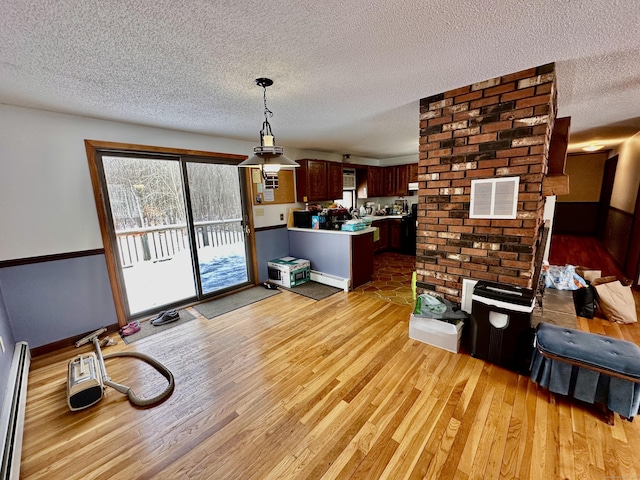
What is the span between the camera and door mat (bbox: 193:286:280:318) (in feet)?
11.2

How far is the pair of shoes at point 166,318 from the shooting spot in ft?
10.1

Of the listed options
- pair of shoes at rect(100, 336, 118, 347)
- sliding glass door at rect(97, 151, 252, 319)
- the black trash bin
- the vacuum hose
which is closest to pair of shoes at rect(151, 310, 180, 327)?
sliding glass door at rect(97, 151, 252, 319)

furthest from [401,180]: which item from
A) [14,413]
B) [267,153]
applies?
[14,413]

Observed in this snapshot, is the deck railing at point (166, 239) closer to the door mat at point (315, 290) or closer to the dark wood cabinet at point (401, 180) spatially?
the door mat at point (315, 290)

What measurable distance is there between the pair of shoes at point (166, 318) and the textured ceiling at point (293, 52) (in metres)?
2.26

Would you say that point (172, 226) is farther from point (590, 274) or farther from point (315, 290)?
point (590, 274)

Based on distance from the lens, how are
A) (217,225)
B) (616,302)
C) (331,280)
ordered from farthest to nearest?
1. (331,280)
2. (217,225)
3. (616,302)

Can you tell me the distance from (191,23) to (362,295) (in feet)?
10.8

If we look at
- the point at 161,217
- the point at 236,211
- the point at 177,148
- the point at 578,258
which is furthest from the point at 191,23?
the point at 578,258

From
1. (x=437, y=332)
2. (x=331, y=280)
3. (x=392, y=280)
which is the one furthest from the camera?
(x=392, y=280)

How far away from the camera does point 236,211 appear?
4.06 m

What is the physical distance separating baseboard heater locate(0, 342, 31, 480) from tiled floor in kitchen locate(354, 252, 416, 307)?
337cm

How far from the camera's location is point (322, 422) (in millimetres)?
1688

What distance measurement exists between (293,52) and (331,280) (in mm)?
3117
